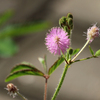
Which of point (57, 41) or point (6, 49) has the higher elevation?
point (57, 41)

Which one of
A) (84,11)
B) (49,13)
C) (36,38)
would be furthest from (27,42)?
(84,11)

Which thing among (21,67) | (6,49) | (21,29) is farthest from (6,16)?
(21,67)

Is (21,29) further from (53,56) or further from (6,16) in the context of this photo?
(53,56)

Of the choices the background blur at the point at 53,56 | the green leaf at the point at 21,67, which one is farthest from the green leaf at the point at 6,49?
the green leaf at the point at 21,67

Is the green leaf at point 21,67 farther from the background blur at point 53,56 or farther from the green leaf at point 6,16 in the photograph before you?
the background blur at point 53,56

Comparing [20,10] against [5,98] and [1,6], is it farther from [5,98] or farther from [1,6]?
[5,98]

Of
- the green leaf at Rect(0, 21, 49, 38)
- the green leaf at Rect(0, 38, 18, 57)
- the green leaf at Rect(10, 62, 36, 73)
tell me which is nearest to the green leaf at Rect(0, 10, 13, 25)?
the green leaf at Rect(0, 21, 49, 38)
